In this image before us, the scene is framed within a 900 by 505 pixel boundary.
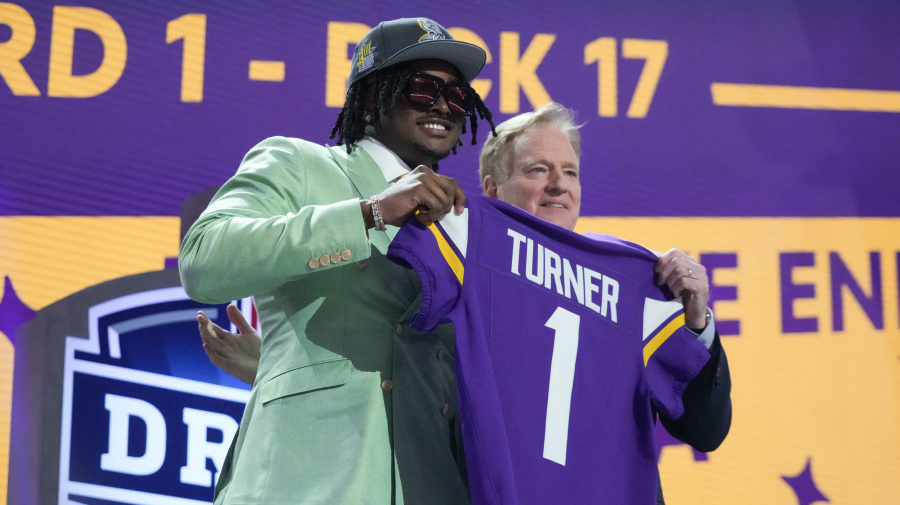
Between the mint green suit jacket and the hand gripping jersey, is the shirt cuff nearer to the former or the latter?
the hand gripping jersey

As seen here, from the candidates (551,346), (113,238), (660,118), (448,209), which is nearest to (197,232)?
(448,209)

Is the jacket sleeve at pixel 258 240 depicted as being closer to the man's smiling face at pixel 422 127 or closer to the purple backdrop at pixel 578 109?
the man's smiling face at pixel 422 127

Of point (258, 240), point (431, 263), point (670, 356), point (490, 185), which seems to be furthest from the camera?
point (490, 185)

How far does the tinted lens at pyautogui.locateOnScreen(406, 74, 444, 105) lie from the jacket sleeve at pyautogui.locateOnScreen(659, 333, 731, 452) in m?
0.64

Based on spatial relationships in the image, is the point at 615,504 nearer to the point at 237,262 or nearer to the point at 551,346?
the point at 551,346

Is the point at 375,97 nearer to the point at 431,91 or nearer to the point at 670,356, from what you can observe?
the point at 431,91

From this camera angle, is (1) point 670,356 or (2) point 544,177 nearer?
(1) point 670,356

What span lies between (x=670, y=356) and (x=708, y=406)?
0.37 feet

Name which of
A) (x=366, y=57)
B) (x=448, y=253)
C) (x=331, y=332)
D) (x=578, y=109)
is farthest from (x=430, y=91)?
(x=578, y=109)

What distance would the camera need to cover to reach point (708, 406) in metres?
1.40

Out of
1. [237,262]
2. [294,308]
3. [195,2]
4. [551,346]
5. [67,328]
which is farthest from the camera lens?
[195,2]

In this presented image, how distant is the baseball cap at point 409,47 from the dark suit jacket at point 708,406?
2.09 ft

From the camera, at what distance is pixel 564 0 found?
107 inches

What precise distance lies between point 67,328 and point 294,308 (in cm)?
153
